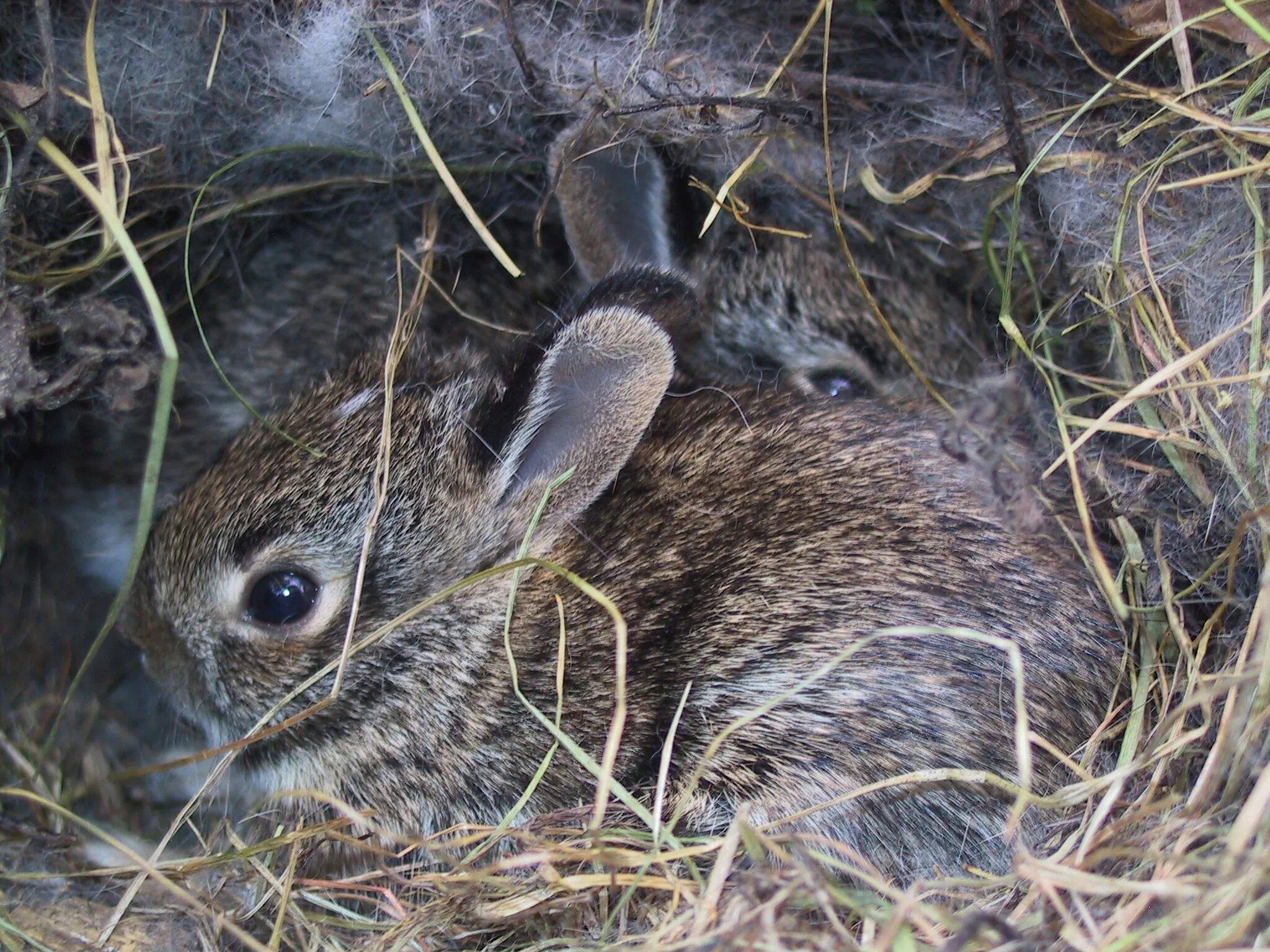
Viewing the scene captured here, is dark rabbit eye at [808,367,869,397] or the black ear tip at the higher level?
the black ear tip

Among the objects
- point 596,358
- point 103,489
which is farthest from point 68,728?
point 596,358

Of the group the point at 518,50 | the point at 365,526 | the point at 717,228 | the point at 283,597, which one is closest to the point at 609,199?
the point at 717,228

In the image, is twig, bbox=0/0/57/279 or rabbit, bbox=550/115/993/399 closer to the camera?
twig, bbox=0/0/57/279

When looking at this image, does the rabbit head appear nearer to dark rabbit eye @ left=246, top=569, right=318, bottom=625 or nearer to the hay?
dark rabbit eye @ left=246, top=569, right=318, bottom=625

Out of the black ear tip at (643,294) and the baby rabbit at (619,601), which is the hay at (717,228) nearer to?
the baby rabbit at (619,601)

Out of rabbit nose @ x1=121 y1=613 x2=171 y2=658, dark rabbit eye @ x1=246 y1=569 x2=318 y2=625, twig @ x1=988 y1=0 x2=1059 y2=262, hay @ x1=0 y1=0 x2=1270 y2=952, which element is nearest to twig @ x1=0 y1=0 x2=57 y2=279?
hay @ x1=0 y1=0 x2=1270 y2=952

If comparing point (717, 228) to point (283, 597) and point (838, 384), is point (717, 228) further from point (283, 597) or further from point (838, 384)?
point (283, 597)

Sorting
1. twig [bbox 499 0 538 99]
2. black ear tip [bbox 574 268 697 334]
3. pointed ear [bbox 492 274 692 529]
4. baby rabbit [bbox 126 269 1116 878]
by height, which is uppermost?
twig [bbox 499 0 538 99]

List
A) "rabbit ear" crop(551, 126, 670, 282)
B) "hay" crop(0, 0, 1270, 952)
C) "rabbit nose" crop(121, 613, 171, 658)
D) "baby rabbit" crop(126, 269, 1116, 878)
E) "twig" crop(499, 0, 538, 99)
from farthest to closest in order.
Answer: "rabbit ear" crop(551, 126, 670, 282) < "twig" crop(499, 0, 538, 99) < "rabbit nose" crop(121, 613, 171, 658) < "baby rabbit" crop(126, 269, 1116, 878) < "hay" crop(0, 0, 1270, 952)
